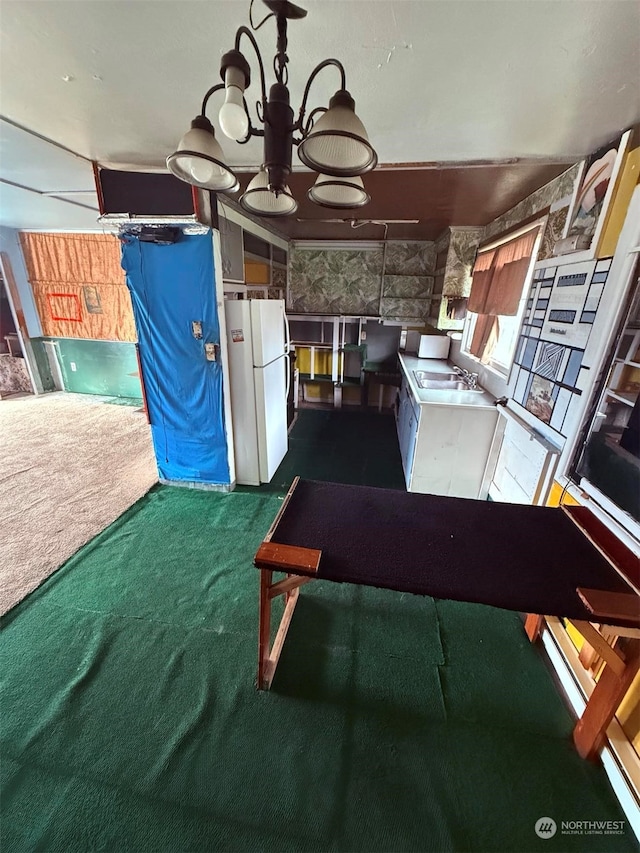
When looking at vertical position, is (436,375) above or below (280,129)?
below

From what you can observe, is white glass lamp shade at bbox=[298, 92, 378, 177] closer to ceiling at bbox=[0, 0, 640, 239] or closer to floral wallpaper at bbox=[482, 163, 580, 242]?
ceiling at bbox=[0, 0, 640, 239]

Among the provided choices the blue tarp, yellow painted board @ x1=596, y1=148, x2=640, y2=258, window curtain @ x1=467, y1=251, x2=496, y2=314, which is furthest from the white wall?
yellow painted board @ x1=596, y1=148, x2=640, y2=258

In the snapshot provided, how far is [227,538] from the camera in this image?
2377 mm

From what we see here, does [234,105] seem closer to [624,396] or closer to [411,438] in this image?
[624,396]

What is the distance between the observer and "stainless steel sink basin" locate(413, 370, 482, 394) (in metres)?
3.07

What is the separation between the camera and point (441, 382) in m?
3.35

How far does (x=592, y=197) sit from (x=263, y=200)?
1.72 m

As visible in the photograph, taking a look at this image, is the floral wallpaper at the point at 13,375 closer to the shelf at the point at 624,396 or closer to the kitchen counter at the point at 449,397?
the kitchen counter at the point at 449,397

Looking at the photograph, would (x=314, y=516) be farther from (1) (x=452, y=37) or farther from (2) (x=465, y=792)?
(1) (x=452, y=37)

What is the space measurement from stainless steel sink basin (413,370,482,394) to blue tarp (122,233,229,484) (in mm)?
1942

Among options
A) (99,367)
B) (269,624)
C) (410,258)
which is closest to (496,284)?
(410,258)

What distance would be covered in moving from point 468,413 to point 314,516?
5.56 ft

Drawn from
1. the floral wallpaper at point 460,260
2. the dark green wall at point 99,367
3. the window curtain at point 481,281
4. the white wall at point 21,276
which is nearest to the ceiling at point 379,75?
the window curtain at point 481,281

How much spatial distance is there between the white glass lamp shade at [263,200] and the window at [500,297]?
1.84m
